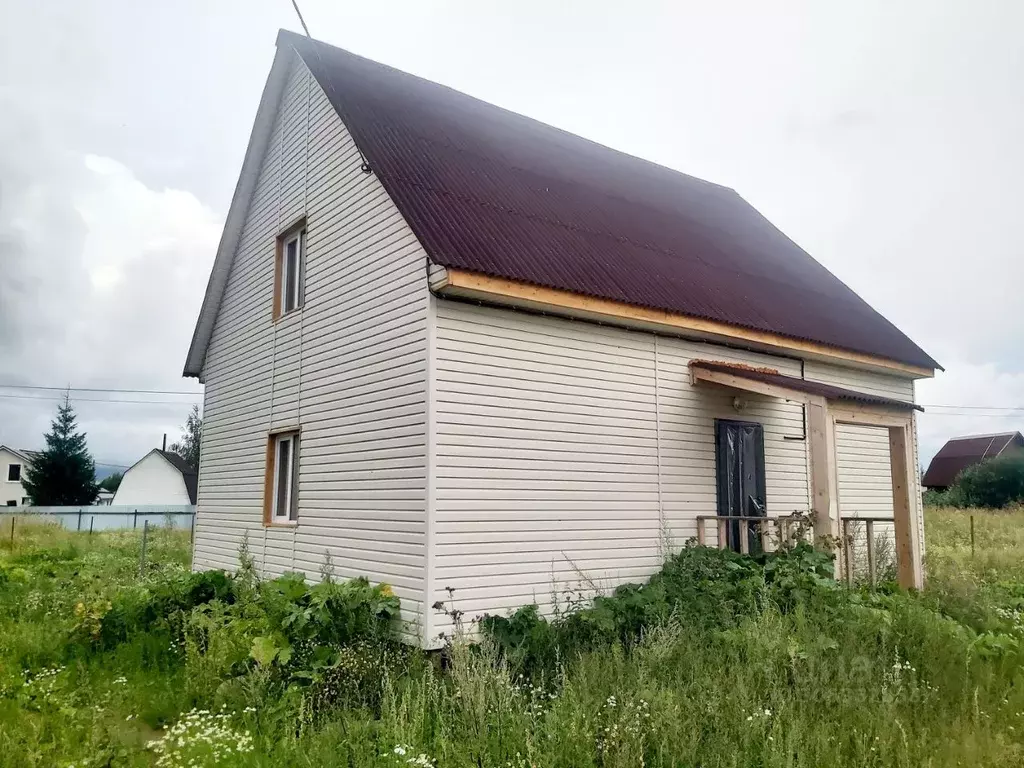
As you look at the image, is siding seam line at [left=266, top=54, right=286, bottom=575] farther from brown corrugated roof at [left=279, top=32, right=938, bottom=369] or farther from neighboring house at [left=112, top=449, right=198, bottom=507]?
neighboring house at [left=112, top=449, right=198, bottom=507]

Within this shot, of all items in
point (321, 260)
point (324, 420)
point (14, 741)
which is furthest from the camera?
point (321, 260)

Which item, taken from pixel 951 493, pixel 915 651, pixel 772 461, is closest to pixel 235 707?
Answer: pixel 915 651

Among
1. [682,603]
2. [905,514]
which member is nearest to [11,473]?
[682,603]

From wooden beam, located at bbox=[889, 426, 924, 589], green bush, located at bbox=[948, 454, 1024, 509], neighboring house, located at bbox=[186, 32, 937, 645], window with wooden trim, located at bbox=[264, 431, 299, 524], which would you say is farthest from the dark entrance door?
green bush, located at bbox=[948, 454, 1024, 509]

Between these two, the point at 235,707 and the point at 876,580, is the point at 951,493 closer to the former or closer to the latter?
the point at 876,580

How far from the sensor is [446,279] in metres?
7.46

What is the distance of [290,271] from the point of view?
11477 millimetres

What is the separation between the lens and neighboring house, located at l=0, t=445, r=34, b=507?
66.6 metres

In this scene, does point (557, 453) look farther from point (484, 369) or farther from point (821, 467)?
point (821, 467)

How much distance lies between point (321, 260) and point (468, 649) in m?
5.97

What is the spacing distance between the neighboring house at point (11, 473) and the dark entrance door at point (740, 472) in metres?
71.6

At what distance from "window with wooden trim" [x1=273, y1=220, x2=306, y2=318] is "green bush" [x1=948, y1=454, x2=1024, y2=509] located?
110ft

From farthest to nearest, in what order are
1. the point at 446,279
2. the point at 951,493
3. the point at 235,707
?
the point at 951,493 < the point at 446,279 < the point at 235,707

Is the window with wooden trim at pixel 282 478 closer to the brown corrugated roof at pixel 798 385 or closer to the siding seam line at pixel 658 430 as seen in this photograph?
the siding seam line at pixel 658 430
